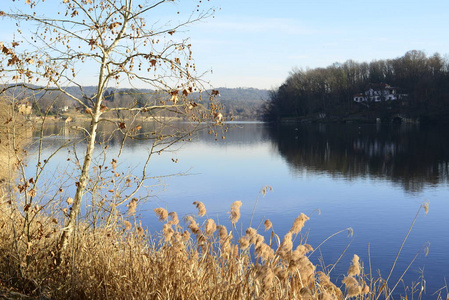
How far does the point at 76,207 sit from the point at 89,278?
99 cm

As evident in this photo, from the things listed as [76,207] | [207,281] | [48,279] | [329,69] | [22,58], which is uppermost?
[329,69]

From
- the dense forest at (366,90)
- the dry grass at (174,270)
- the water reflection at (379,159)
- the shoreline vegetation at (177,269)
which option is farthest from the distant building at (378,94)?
the dry grass at (174,270)

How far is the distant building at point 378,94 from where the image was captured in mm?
94375

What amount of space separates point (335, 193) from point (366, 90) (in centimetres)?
7946

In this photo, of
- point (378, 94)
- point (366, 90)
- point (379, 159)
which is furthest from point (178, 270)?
point (366, 90)

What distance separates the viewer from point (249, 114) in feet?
518

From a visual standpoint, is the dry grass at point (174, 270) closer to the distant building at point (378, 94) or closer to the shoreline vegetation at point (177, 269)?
the shoreline vegetation at point (177, 269)

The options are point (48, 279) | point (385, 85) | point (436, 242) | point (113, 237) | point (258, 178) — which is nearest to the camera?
point (48, 279)

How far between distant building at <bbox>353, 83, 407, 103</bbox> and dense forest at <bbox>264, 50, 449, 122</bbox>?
0.77 m

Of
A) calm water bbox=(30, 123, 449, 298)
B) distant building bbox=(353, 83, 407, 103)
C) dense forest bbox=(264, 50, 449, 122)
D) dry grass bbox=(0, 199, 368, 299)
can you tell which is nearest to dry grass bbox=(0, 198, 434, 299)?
dry grass bbox=(0, 199, 368, 299)

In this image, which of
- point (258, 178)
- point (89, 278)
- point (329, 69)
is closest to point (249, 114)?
point (329, 69)

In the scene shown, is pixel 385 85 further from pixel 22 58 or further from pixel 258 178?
pixel 22 58

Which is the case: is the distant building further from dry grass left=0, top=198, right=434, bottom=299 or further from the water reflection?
dry grass left=0, top=198, right=434, bottom=299

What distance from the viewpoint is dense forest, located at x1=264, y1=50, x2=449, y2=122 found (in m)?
84.8
